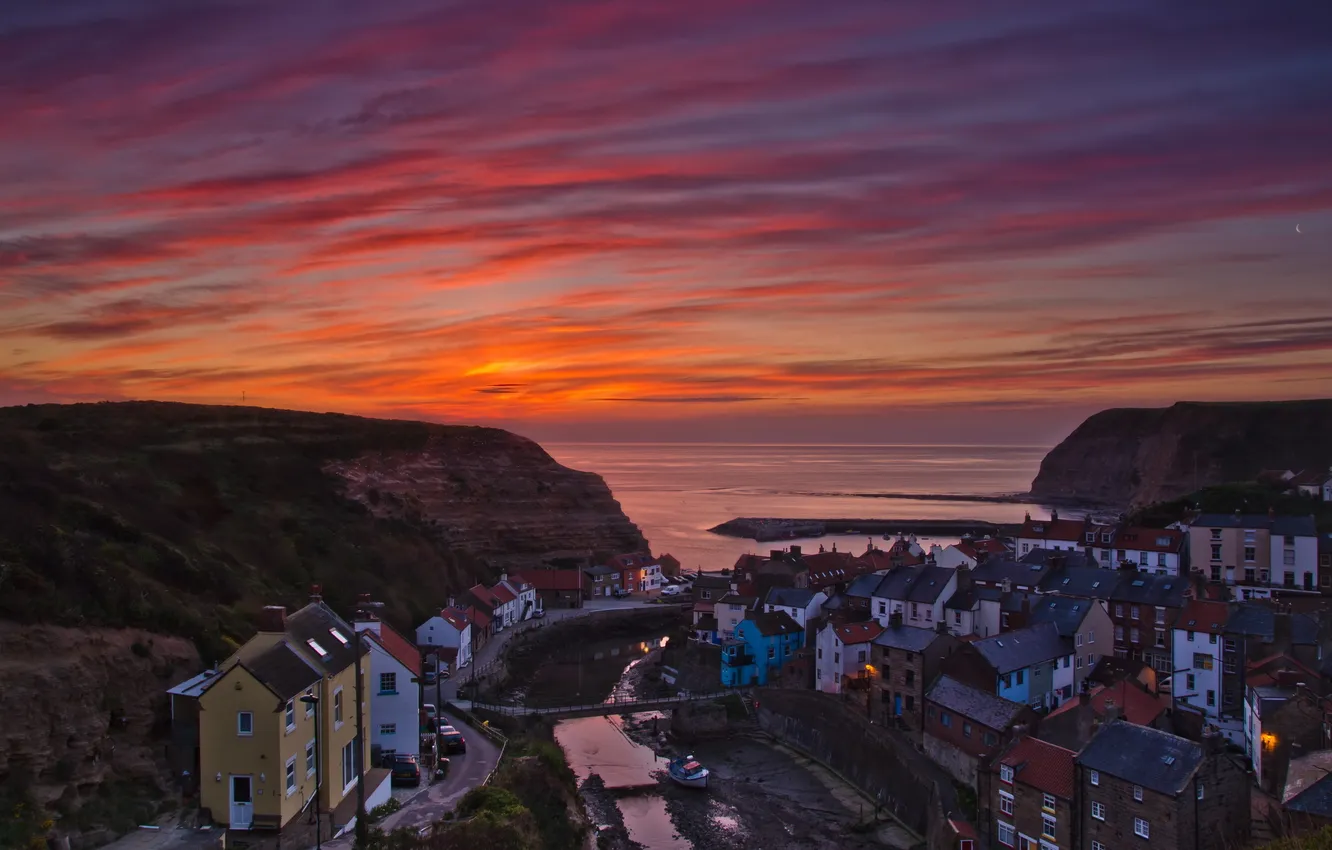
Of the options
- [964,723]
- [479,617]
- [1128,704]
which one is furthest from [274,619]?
[479,617]

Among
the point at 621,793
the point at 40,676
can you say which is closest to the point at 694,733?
the point at 621,793

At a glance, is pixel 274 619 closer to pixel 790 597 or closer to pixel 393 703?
pixel 393 703

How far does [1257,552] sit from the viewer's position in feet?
166

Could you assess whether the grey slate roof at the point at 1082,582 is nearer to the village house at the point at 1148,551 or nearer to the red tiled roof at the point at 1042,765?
the village house at the point at 1148,551

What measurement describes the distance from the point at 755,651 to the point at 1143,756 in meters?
23.5

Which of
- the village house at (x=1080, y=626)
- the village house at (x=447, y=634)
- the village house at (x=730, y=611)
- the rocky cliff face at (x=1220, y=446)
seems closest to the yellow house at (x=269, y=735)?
the village house at (x=447, y=634)

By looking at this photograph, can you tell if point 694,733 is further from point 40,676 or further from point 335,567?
point 40,676

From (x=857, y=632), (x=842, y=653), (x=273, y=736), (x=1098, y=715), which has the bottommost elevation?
(x=842, y=653)

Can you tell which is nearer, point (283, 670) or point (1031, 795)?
point (283, 670)

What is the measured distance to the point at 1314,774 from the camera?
74.5 feet

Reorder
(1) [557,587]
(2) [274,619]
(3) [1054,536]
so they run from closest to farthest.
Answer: (2) [274,619], (3) [1054,536], (1) [557,587]

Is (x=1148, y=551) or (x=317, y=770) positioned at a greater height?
(x=1148, y=551)

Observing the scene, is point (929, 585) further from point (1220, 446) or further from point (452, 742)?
point (1220, 446)

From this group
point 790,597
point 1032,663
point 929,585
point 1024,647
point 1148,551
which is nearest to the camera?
point 1032,663
